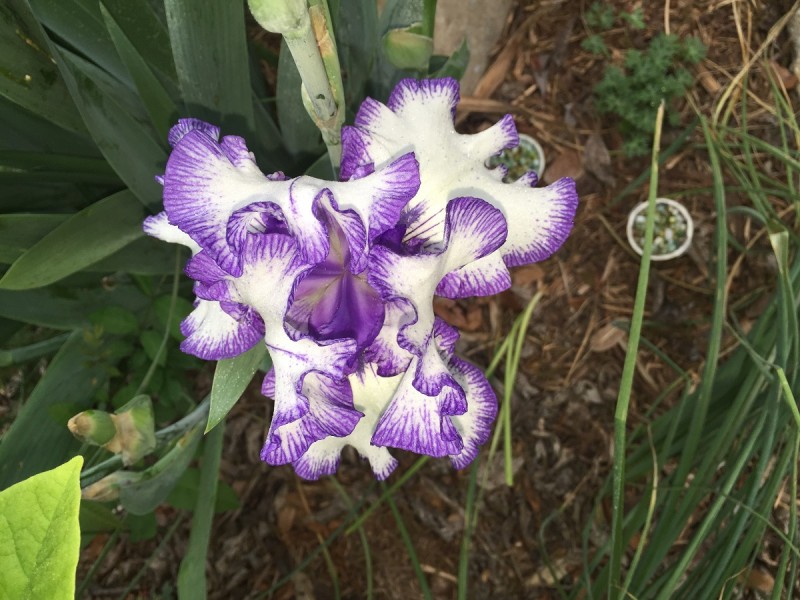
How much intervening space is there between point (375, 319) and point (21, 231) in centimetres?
44

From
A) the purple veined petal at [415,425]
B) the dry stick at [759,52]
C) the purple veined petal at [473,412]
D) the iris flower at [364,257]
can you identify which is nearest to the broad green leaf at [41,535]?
the iris flower at [364,257]

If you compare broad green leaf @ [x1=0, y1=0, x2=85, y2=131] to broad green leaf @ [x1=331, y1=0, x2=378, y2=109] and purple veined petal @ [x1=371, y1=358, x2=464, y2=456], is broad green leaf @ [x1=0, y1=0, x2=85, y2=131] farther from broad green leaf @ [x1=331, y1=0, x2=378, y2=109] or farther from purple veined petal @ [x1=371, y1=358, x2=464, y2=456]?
purple veined petal @ [x1=371, y1=358, x2=464, y2=456]

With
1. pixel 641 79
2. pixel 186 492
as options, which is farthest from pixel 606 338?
pixel 186 492

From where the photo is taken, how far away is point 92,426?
25.5 inches

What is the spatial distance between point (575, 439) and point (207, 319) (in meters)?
0.90

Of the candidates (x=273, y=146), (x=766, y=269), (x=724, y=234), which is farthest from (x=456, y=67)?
(x=766, y=269)

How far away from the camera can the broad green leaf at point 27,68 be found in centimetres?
65

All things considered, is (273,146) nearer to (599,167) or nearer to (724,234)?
(724,234)

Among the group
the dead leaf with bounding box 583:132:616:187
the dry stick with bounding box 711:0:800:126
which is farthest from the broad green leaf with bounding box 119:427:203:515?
the dry stick with bounding box 711:0:800:126

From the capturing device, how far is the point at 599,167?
4.64 feet

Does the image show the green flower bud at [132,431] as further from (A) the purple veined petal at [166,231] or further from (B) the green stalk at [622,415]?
(B) the green stalk at [622,415]

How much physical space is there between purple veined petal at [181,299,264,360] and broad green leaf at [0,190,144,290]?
0.17 meters

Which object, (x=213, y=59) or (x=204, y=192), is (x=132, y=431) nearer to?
(x=204, y=192)

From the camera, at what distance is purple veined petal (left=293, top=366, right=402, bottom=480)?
71 centimetres
